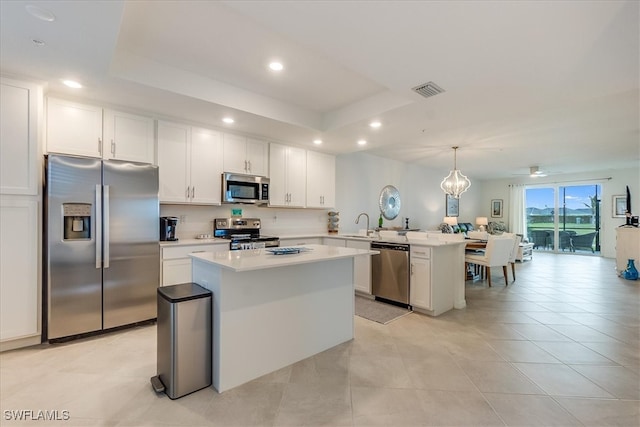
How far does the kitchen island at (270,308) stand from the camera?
2.04 m

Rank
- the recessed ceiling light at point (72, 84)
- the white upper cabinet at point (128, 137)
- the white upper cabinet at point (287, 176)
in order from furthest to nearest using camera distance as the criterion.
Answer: the white upper cabinet at point (287, 176)
the white upper cabinet at point (128, 137)
the recessed ceiling light at point (72, 84)

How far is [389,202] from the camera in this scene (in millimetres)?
7031

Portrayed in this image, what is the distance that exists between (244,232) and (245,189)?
660 millimetres

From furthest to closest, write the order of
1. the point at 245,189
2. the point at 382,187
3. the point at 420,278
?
the point at 382,187, the point at 245,189, the point at 420,278

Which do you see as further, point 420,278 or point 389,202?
point 389,202

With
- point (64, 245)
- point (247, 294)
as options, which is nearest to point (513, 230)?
point (247, 294)

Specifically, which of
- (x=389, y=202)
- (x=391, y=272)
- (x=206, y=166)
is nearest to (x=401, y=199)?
(x=389, y=202)

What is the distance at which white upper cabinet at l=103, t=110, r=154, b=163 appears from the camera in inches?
126

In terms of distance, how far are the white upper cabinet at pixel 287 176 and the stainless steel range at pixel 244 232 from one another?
477 millimetres

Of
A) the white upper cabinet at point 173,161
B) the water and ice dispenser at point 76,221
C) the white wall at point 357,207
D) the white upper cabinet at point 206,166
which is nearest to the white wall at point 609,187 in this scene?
the white wall at point 357,207

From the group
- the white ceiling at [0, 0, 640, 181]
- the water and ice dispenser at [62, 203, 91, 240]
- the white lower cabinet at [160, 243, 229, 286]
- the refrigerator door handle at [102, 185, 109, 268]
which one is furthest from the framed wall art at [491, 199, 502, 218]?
the water and ice dispenser at [62, 203, 91, 240]

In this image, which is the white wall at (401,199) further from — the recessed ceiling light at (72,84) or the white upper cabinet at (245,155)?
the recessed ceiling light at (72,84)

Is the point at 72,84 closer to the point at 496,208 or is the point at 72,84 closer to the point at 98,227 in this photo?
the point at 98,227

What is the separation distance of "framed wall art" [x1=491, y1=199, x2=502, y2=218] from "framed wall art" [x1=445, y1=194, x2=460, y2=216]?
1.99 meters
